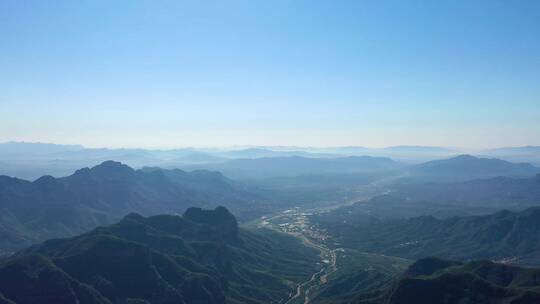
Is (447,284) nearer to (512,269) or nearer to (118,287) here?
(512,269)

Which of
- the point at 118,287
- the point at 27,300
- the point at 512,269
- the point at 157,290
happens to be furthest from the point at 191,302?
the point at 512,269

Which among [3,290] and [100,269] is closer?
[3,290]

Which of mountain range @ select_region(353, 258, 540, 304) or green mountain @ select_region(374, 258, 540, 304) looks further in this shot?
green mountain @ select_region(374, 258, 540, 304)

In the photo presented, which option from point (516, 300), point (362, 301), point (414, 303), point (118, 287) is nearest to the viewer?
point (516, 300)

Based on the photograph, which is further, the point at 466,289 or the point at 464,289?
the point at 464,289

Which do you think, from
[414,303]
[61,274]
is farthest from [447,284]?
[61,274]

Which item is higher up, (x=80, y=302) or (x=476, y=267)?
(x=476, y=267)

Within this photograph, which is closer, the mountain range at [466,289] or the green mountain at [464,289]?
the mountain range at [466,289]

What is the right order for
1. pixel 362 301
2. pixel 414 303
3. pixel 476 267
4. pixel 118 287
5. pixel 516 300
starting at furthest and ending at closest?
pixel 118 287
pixel 476 267
pixel 362 301
pixel 414 303
pixel 516 300

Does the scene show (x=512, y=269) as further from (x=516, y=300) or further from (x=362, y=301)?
(x=362, y=301)
